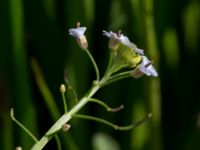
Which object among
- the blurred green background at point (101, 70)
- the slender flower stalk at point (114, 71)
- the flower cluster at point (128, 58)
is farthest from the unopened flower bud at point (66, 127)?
the blurred green background at point (101, 70)

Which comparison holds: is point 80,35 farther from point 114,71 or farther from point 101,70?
point 101,70

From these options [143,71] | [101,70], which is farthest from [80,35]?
[101,70]

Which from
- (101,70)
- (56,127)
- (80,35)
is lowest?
(101,70)

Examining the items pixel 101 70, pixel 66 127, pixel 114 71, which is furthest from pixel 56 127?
pixel 101 70

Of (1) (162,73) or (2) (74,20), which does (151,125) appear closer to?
(1) (162,73)

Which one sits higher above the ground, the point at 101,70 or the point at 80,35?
the point at 80,35

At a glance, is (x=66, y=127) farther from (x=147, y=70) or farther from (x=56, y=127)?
(x=147, y=70)

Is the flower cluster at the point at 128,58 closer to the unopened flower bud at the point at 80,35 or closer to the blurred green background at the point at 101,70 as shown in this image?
the unopened flower bud at the point at 80,35

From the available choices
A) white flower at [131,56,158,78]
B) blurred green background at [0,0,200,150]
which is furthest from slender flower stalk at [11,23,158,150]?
blurred green background at [0,0,200,150]

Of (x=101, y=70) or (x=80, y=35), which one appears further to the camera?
(x=101, y=70)
